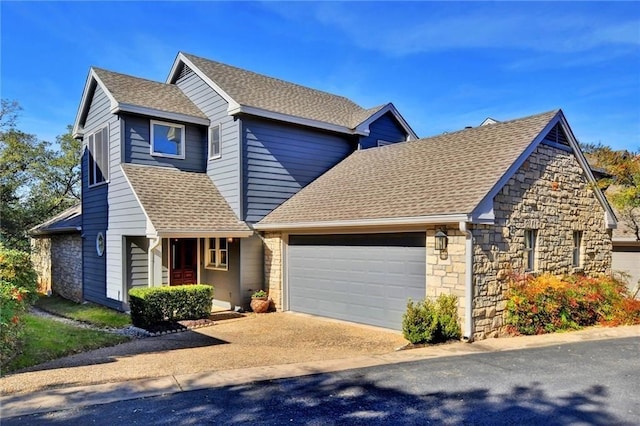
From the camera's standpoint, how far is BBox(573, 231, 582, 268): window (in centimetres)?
1215

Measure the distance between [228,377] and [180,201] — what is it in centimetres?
736

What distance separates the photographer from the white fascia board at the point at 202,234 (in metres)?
11.0

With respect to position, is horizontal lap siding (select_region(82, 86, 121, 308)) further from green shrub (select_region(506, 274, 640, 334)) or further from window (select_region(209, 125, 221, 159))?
green shrub (select_region(506, 274, 640, 334))

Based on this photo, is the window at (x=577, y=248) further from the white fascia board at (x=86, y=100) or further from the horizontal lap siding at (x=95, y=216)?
the white fascia board at (x=86, y=100)

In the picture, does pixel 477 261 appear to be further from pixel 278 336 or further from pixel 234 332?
pixel 234 332

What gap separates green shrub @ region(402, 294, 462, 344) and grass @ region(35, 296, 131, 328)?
7.23 m

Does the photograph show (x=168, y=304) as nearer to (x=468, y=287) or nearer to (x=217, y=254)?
(x=217, y=254)

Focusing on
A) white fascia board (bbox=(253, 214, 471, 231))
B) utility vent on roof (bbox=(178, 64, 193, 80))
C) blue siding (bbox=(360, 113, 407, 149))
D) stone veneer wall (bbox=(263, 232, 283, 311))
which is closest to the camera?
white fascia board (bbox=(253, 214, 471, 231))

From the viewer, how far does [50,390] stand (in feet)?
17.9

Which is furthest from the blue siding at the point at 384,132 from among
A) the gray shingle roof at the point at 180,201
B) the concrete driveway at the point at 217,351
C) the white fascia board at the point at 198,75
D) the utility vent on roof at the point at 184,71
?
the concrete driveway at the point at 217,351

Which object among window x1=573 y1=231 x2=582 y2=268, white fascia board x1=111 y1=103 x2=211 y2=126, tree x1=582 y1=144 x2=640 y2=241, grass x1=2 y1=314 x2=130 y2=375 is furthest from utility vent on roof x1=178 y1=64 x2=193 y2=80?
tree x1=582 y1=144 x2=640 y2=241

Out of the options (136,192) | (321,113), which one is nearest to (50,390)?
(136,192)

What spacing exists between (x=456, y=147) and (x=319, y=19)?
17.3ft

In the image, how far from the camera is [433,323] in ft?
27.9
